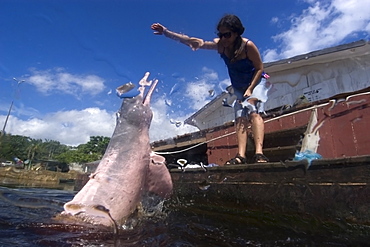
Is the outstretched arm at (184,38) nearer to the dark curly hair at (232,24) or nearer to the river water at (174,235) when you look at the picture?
the dark curly hair at (232,24)

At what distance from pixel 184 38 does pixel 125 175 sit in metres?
2.45

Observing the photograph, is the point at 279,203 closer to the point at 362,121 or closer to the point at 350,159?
the point at 350,159

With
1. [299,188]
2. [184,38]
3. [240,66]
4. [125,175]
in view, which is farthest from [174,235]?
[184,38]

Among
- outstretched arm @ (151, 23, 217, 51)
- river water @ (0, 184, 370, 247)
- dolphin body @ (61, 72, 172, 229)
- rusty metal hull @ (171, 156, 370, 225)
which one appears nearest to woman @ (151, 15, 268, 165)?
outstretched arm @ (151, 23, 217, 51)

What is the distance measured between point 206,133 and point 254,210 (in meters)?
4.28

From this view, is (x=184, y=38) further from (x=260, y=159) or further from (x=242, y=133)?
(x=260, y=159)

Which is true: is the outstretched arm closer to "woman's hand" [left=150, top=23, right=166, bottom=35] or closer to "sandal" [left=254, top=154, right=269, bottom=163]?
"woman's hand" [left=150, top=23, right=166, bottom=35]

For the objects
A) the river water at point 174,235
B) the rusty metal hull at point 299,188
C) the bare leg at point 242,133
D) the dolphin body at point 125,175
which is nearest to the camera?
the river water at point 174,235

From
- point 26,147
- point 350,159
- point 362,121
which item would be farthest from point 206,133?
point 26,147

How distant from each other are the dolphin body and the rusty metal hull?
3.05 ft

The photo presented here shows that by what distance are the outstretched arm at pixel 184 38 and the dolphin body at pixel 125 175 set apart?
134 cm

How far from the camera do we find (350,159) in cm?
226

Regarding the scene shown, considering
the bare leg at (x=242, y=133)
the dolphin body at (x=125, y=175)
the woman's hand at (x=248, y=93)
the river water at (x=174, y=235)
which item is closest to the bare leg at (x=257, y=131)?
the bare leg at (x=242, y=133)

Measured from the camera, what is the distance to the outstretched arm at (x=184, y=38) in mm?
4020
